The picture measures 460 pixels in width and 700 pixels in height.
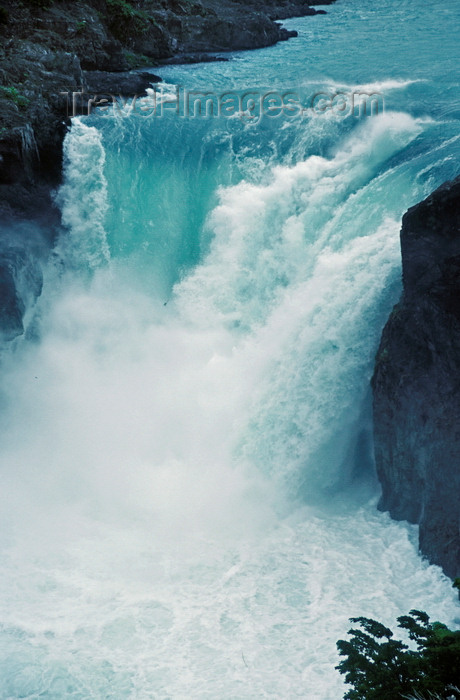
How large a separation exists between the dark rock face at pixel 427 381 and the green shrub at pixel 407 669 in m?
5.34

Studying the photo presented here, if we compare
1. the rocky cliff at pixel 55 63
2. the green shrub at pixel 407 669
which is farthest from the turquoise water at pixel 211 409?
the green shrub at pixel 407 669

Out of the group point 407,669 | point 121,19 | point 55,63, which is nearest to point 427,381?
point 407,669

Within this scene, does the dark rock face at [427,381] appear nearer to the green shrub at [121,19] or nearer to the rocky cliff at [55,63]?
the rocky cliff at [55,63]

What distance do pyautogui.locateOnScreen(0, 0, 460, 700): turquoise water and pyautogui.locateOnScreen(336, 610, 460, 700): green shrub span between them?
359 cm

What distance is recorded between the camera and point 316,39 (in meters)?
36.1

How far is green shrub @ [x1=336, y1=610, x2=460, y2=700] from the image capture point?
837cm

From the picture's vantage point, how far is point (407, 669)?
8.83 meters

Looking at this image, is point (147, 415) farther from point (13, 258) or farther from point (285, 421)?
point (13, 258)

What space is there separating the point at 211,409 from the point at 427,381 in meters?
6.53

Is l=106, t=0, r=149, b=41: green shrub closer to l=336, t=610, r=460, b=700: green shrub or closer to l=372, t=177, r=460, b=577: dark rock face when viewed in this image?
l=372, t=177, r=460, b=577: dark rock face

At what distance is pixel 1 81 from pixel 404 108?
14.7 metres

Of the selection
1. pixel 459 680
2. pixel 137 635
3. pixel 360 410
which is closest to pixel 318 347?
pixel 360 410

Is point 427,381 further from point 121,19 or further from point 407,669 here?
point 121,19

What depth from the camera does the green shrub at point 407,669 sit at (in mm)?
8367
